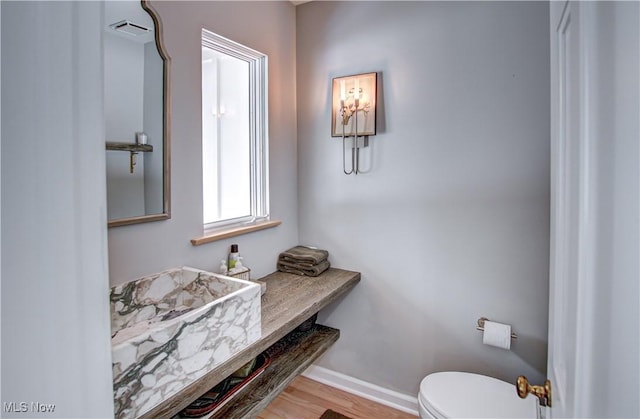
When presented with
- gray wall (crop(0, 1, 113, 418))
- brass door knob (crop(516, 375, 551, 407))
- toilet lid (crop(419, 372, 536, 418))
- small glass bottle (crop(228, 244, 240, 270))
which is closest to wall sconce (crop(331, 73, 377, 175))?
small glass bottle (crop(228, 244, 240, 270))

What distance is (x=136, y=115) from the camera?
1478mm

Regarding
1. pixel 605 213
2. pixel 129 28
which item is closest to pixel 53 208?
pixel 605 213

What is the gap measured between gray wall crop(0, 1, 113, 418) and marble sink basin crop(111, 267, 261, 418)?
20.7 inches

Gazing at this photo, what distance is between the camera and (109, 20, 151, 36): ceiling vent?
4.59 ft

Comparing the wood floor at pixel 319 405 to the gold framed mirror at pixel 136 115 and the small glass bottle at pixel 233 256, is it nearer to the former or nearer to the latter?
the small glass bottle at pixel 233 256

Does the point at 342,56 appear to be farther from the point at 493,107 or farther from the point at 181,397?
the point at 181,397

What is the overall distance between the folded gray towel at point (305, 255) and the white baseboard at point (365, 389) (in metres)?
0.80

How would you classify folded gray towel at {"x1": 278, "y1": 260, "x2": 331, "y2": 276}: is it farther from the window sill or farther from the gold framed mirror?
the gold framed mirror

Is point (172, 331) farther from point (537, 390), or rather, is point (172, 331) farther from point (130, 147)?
point (537, 390)

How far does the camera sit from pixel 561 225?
2.77ft

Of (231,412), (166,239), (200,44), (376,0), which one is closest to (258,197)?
(166,239)

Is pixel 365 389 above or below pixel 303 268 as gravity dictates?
below

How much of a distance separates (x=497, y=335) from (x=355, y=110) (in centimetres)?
141

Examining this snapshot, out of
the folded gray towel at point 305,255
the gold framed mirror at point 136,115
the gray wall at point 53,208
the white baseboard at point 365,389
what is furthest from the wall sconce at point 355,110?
the gray wall at point 53,208
